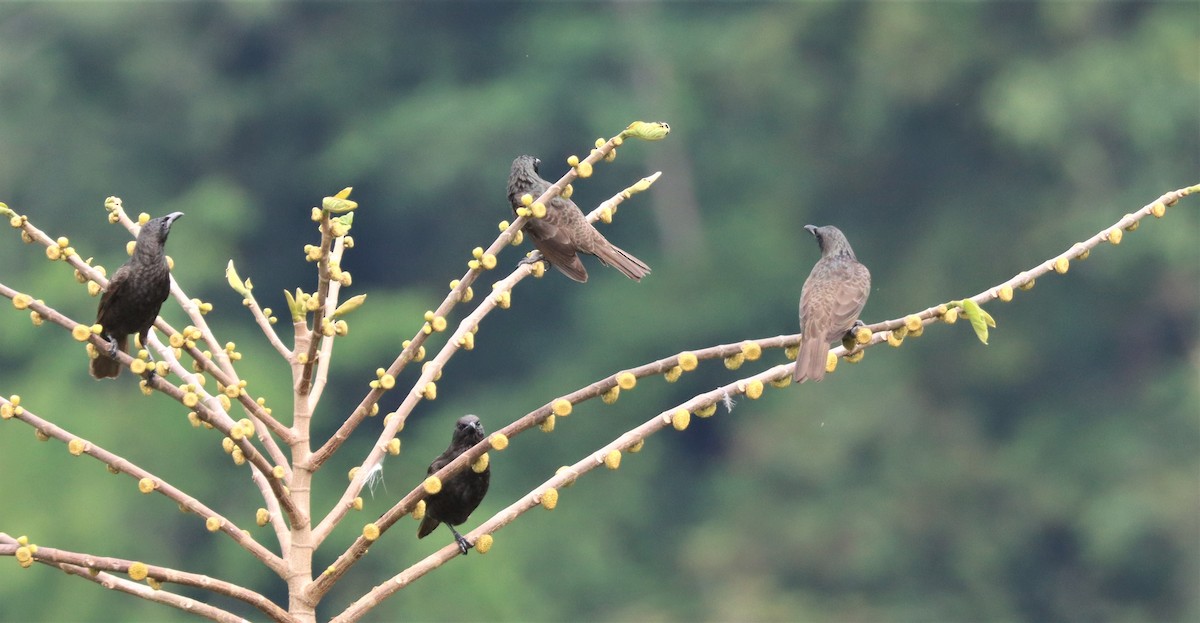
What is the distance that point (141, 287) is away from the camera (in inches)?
157

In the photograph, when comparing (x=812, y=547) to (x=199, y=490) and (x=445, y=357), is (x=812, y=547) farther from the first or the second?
(x=445, y=357)

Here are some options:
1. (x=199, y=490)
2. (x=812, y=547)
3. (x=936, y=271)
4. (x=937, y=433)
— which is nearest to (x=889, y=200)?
(x=936, y=271)

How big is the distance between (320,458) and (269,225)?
937 inches

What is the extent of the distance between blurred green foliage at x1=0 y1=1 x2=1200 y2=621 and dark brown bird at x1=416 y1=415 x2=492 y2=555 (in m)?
14.7

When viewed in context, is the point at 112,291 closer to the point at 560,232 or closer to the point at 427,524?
the point at 427,524

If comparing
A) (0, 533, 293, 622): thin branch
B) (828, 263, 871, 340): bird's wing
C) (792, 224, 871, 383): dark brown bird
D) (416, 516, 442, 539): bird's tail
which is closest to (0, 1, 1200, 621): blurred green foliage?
(416, 516, 442, 539): bird's tail

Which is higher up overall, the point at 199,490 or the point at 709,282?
the point at 709,282

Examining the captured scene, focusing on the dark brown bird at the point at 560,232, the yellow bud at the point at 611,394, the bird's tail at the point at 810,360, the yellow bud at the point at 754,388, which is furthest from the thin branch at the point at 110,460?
the dark brown bird at the point at 560,232

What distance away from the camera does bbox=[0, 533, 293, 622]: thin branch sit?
308 centimetres

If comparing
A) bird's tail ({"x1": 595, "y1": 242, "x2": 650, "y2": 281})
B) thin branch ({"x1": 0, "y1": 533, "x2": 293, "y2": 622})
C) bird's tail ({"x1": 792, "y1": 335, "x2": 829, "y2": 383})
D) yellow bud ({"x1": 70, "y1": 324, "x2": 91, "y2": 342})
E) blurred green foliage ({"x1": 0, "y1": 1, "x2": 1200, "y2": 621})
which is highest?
blurred green foliage ({"x1": 0, "y1": 1, "x2": 1200, "y2": 621})

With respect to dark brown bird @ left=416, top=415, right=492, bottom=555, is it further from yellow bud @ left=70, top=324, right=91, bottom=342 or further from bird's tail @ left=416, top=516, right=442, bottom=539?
yellow bud @ left=70, top=324, right=91, bottom=342

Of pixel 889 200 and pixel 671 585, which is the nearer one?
pixel 671 585

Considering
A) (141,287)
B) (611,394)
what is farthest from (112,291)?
(611,394)

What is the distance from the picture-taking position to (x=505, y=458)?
2500 centimetres
